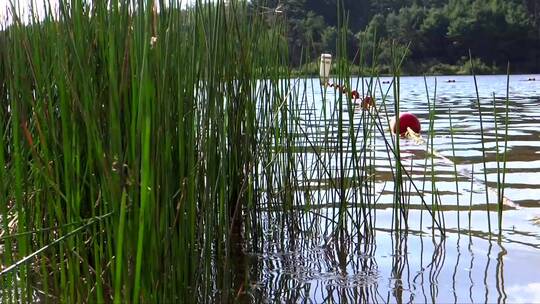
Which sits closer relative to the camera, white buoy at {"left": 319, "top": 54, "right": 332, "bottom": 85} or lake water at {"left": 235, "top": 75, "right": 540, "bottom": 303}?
lake water at {"left": 235, "top": 75, "right": 540, "bottom": 303}

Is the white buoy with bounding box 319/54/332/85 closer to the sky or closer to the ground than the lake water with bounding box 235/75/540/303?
closer to the sky

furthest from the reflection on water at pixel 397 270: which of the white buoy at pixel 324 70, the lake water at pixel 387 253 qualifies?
the white buoy at pixel 324 70

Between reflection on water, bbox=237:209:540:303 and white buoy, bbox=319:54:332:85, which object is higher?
white buoy, bbox=319:54:332:85

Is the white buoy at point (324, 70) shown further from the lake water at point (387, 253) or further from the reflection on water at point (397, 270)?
the reflection on water at point (397, 270)

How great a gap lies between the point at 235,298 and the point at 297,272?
0.25 m

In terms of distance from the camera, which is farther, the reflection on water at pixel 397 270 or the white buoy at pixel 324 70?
the white buoy at pixel 324 70

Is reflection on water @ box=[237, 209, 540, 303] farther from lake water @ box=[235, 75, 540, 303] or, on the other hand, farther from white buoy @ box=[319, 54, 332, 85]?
white buoy @ box=[319, 54, 332, 85]

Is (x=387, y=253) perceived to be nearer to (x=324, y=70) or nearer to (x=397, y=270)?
(x=397, y=270)

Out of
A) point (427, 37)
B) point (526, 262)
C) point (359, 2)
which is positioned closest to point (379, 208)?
point (526, 262)

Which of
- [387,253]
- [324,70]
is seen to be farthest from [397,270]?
[324,70]

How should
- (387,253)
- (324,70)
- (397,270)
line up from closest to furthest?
(397,270), (387,253), (324,70)

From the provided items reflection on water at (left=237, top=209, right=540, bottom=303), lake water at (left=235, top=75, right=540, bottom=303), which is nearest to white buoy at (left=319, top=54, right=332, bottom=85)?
lake water at (left=235, top=75, right=540, bottom=303)

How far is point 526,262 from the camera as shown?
196 cm

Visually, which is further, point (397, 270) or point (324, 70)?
point (324, 70)
